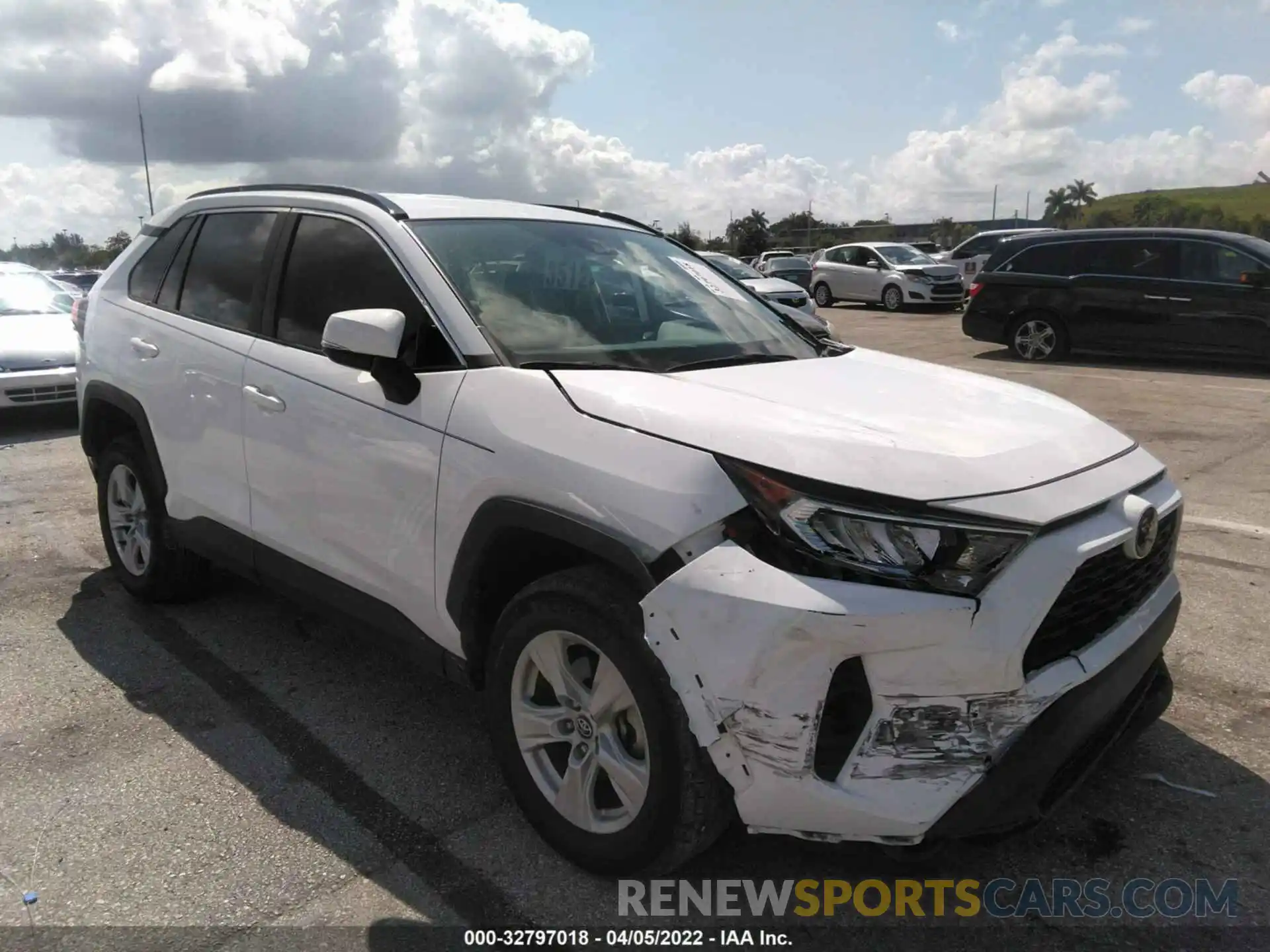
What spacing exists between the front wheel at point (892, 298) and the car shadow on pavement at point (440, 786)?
64.6ft

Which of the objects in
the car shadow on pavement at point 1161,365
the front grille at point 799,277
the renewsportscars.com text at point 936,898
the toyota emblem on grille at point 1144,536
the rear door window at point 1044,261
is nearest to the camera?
the toyota emblem on grille at point 1144,536

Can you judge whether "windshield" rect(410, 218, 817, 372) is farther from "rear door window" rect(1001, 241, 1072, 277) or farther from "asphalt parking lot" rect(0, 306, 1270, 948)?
"rear door window" rect(1001, 241, 1072, 277)

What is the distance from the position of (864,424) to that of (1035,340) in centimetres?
1158

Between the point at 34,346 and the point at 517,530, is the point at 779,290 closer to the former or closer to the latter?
the point at 34,346

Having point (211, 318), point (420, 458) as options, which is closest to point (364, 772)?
point (420, 458)

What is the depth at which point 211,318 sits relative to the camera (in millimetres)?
3807

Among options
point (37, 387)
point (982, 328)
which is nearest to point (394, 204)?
point (37, 387)

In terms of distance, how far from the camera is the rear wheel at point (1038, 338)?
12.6 metres

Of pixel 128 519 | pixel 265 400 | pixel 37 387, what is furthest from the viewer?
pixel 37 387

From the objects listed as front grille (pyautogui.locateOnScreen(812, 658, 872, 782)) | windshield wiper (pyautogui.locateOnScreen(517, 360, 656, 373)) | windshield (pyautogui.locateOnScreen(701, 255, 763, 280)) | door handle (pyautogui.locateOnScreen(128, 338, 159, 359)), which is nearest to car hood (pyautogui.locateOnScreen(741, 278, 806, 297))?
windshield (pyautogui.locateOnScreen(701, 255, 763, 280))

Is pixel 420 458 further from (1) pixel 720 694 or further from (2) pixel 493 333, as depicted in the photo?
(1) pixel 720 694

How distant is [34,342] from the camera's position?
30.0 ft

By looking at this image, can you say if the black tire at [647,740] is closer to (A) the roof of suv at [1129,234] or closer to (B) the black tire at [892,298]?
(A) the roof of suv at [1129,234]

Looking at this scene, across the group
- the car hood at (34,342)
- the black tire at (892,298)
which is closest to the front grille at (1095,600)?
the car hood at (34,342)
